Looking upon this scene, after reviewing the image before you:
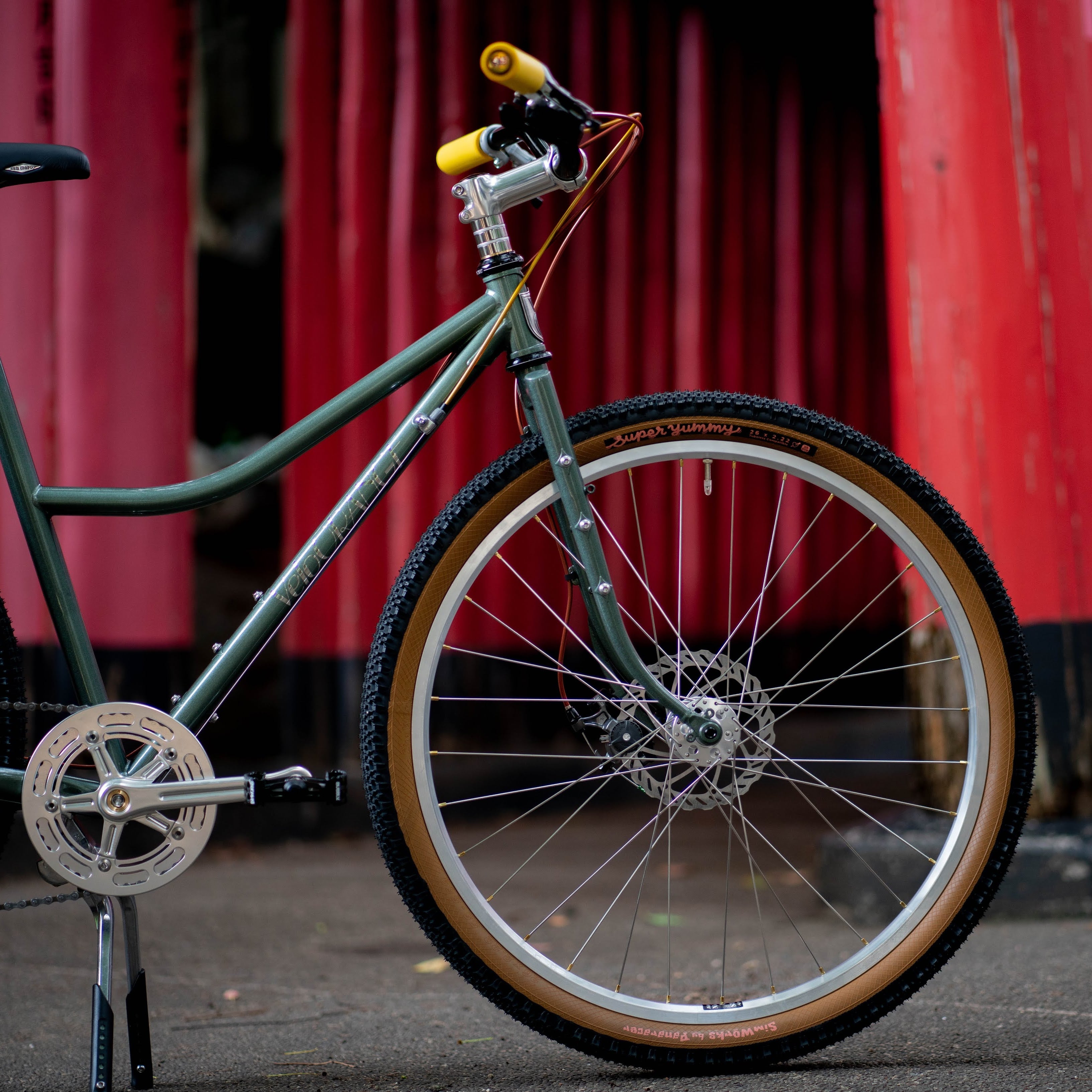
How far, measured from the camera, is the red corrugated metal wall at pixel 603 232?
12.8 feet

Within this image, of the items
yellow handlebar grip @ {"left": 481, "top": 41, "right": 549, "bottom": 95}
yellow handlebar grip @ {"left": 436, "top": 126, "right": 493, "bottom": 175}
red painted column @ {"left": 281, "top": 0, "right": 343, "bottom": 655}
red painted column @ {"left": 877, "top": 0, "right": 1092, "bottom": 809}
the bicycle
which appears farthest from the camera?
red painted column @ {"left": 281, "top": 0, "right": 343, "bottom": 655}

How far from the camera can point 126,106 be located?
134 inches

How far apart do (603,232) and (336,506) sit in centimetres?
312

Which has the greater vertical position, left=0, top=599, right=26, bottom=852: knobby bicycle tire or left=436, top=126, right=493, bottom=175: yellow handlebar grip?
left=436, top=126, right=493, bottom=175: yellow handlebar grip

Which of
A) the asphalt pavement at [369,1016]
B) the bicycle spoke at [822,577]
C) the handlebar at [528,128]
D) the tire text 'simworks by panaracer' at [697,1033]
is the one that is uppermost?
the handlebar at [528,128]

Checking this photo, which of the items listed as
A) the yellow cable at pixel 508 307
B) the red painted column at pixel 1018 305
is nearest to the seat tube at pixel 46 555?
the yellow cable at pixel 508 307

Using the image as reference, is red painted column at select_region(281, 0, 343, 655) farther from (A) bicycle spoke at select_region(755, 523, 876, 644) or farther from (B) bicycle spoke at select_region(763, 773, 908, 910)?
(B) bicycle spoke at select_region(763, 773, 908, 910)

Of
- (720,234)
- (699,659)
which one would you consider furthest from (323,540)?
(720,234)

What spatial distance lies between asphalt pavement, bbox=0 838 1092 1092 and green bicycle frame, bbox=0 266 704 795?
1.79ft

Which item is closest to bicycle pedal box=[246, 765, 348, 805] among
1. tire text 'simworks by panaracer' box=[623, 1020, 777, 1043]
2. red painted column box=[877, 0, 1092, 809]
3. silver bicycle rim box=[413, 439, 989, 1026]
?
silver bicycle rim box=[413, 439, 989, 1026]

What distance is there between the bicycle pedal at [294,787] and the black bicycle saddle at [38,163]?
2.91 ft

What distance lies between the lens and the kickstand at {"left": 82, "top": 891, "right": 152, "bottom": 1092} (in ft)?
5.02

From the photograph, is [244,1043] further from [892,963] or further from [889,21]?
[889,21]

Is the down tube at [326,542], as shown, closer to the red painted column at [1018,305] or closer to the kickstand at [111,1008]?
the kickstand at [111,1008]
